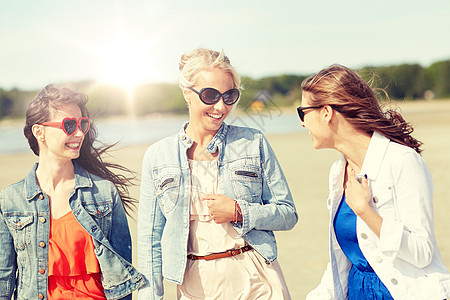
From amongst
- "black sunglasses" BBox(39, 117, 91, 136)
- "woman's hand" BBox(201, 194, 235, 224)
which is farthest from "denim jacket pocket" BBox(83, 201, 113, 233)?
"woman's hand" BBox(201, 194, 235, 224)

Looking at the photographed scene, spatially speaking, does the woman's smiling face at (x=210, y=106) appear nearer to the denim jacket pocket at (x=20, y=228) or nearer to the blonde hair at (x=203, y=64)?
the blonde hair at (x=203, y=64)

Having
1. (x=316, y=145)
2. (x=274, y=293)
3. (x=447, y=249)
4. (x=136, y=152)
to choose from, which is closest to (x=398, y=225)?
(x=316, y=145)

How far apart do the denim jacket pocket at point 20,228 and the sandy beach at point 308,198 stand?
249cm

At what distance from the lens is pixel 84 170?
3439mm

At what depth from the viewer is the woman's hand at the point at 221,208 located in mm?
3018

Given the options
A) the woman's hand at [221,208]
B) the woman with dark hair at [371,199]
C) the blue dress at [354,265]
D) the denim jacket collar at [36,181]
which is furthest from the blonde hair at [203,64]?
the blue dress at [354,265]

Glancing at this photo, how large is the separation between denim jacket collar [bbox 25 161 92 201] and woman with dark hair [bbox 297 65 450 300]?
4.73 feet

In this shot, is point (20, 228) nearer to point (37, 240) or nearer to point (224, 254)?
point (37, 240)

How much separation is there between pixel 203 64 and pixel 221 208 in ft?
2.80

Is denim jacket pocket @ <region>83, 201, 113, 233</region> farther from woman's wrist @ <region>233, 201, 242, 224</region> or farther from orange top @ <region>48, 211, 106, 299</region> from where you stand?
Result: woman's wrist @ <region>233, 201, 242, 224</region>

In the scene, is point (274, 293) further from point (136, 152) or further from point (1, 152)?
point (1, 152)

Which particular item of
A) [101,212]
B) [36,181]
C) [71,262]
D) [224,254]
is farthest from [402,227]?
[36,181]

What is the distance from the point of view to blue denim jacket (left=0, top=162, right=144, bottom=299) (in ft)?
10.4

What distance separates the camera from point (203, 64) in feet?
10.1
